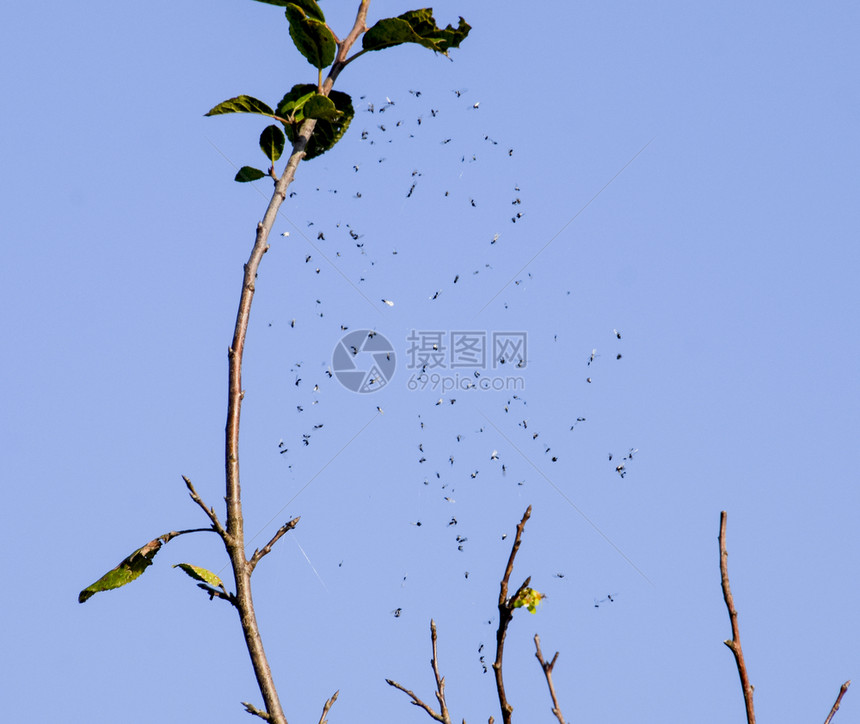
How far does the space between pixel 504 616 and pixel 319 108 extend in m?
1.62

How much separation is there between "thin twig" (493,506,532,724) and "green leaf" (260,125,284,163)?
1.51 m

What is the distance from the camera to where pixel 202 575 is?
254cm

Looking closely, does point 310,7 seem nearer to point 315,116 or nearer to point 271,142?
point 315,116

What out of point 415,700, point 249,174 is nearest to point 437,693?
point 415,700

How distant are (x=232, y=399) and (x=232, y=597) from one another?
502 millimetres

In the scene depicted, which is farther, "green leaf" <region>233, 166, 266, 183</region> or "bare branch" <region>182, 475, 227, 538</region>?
"green leaf" <region>233, 166, 266, 183</region>

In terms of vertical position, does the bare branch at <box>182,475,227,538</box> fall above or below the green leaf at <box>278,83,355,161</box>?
below

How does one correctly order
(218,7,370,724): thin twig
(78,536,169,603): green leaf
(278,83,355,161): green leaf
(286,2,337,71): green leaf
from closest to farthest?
(218,7,370,724): thin twig, (78,536,169,603): green leaf, (286,2,337,71): green leaf, (278,83,355,161): green leaf

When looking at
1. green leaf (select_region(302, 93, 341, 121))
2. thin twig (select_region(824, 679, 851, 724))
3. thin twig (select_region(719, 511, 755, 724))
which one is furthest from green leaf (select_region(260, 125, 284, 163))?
thin twig (select_region(824, 679, 851, 724))

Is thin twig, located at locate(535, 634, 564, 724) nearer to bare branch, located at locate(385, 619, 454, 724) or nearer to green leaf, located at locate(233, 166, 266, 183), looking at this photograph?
bare branch, located at locate(385, 619, 454, 724)

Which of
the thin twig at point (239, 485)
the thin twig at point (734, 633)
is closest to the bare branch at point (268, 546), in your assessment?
the thin twig at point (239, 485)

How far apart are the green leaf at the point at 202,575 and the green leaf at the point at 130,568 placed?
164 mm

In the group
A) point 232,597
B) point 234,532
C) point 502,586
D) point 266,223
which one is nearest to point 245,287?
point 266,223

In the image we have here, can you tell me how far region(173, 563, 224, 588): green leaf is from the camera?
Answer: 8.24 ft
